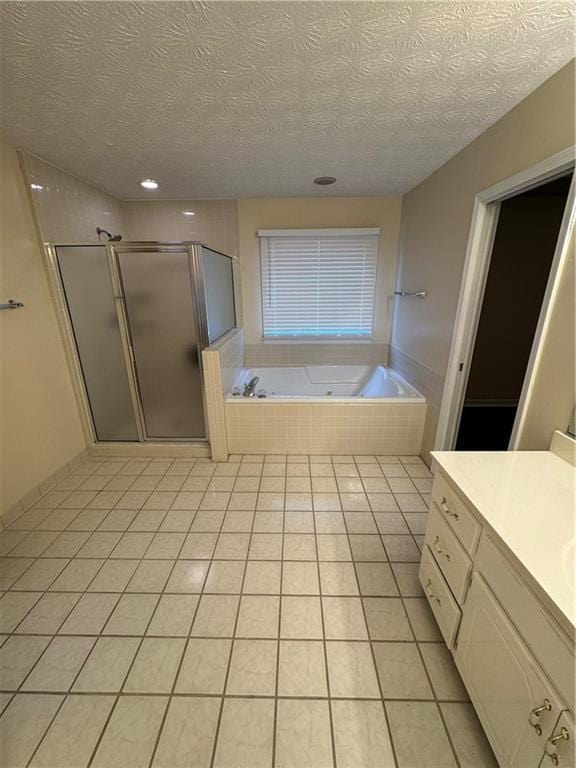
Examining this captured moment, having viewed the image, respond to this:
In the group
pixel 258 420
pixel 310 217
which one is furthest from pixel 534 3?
pixel 258 420

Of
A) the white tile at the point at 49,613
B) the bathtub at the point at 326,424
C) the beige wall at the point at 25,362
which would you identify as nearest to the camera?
the white tile at the point at 49,613

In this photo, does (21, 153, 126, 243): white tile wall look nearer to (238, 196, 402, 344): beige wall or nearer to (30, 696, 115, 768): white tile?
(238, 196, 402, 344): beige wall

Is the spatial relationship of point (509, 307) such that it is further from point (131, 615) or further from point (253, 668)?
point (131, 615)

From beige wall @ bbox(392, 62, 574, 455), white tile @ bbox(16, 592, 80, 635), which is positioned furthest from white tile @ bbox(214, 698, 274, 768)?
beige wall @ bbox(392, 62, 574, 455)

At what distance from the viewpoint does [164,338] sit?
2.35 metres

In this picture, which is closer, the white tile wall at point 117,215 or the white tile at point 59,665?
the white tile at point 59,665

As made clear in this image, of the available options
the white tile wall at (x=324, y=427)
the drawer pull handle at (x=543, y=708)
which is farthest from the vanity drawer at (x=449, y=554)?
the white tile wall at (x=324, y=427)

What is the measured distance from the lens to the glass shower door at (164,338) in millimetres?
2191

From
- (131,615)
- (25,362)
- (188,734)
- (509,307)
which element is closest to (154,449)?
(25,362)

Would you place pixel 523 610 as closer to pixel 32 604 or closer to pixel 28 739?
pixel 28 739

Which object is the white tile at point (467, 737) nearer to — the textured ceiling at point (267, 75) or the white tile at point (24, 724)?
the white tile at point (24, 724)

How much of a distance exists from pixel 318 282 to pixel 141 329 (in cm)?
188

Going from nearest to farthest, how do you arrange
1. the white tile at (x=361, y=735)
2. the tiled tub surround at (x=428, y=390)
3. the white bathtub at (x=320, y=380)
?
the white tile at (x=361, y=735) → the tiled tub surround at (x=428, y=390) → the white bathtub at (x=320, y=380)

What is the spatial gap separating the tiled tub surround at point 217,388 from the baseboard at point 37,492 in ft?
3.61
